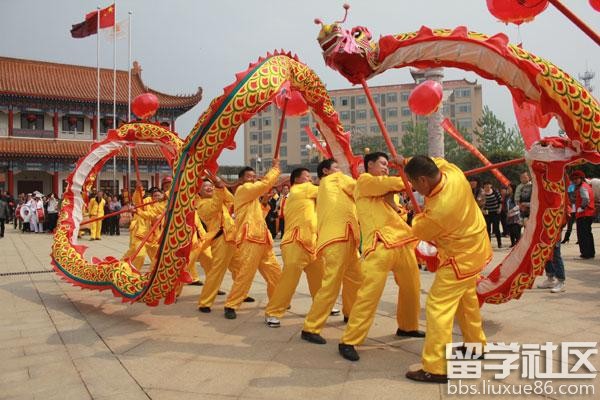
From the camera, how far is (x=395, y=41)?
3.90 metres

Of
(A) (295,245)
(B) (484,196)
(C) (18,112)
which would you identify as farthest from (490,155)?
(A) (295,245)

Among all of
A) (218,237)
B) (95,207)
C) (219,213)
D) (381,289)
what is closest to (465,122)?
(95,207)

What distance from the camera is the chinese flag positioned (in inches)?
773

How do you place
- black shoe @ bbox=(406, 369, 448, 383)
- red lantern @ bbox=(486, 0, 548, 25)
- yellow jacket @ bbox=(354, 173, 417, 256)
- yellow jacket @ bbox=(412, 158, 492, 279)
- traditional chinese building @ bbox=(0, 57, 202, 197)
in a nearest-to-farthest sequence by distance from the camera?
1. black shoe @ bbox=(406, 369, 448, 383)
2. yellow jacket @ bbox=(412, 158, 492, 279)
3. yellow jacket @ bbox=(354, 173, 417, 256)
4. red lantern @ bbox=(486, 0, 548, 25)
5. traditional chinese building @ bbox=(0, 57, 202, 197)

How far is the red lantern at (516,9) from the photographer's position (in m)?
3.92

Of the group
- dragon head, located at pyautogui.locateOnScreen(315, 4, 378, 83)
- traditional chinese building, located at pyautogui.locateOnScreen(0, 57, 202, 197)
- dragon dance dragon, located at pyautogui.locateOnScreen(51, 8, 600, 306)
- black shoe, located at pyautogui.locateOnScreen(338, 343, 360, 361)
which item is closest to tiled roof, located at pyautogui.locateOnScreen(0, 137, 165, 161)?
traditional chinese building, located at pyautogui.locateOnScreen(0, 57, 202, 197)

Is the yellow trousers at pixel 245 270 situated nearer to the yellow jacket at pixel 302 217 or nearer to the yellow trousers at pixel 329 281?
the yellow jacket at pixel 302 217

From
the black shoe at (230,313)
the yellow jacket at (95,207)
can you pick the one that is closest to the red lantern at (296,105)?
the black shoe at (230,313)

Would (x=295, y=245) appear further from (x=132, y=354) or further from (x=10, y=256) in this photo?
(x=10, y=256)

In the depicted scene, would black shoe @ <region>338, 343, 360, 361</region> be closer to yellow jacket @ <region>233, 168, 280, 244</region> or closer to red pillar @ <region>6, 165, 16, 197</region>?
yellow jacket @ <region>233, 168, 280, 244</region>

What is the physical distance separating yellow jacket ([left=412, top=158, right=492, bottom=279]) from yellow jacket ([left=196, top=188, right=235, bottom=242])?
255 centimetres

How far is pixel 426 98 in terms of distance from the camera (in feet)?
15.1

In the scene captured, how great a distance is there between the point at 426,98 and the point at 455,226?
1771 millimetres

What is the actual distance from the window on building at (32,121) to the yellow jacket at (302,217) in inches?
1048
